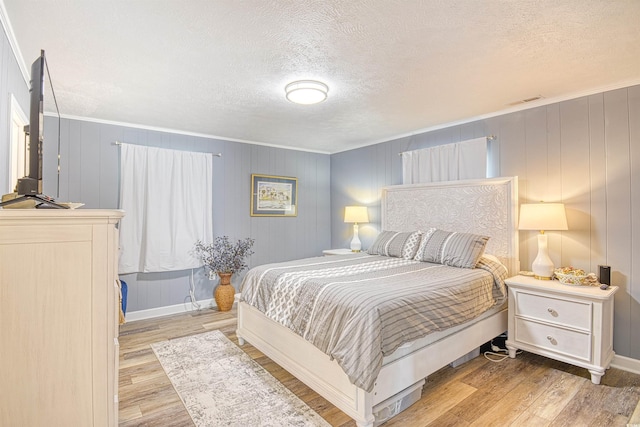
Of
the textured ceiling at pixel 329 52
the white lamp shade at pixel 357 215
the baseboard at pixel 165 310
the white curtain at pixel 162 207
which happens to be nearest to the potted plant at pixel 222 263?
the white curtain at pixel 162 207

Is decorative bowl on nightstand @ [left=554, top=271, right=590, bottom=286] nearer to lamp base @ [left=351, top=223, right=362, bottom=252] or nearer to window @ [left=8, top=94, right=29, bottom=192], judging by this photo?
lamp base @ [left=351, top=223, right=362, bottom=252]

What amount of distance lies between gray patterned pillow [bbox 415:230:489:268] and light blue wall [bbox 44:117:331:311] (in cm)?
Answer: 233

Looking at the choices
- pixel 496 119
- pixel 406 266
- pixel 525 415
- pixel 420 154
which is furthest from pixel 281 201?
pixel 525 415

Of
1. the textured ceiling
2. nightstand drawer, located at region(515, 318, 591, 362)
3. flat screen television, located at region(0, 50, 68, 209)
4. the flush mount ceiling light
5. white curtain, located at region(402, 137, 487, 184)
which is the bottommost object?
nightstand drawer, located at region(515, 318, 591, 362)

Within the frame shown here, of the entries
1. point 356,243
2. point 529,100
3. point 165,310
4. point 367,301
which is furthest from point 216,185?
point 529,100

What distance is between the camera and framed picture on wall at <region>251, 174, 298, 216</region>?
4846 millimetres

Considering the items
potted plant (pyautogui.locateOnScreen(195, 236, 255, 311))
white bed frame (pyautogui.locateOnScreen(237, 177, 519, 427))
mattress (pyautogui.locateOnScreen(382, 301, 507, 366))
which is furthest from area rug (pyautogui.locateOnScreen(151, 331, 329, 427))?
potted plant (pyautogui.locateOnScreen(195, 236, 255, 311))

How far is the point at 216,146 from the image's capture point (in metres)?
4.52

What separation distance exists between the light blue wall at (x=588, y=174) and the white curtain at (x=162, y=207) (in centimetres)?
353

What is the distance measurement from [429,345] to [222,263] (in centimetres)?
285

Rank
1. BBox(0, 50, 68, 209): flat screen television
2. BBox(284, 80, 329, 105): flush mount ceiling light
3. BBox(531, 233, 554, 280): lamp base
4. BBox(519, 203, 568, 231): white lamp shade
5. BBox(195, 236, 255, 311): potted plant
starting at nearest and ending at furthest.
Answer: BBox(0, 50, 68, 209): flat screen television < BBox(284, 80, 329, 105): flush mount ceiling light < BBox(519, 203, 568, 231): white lamp shade < BBox(531, 233, 554, 280): lamp base < BBox(195, 236, 255, 311): potted plant

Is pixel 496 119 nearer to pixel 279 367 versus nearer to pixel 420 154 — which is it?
pixel 420 154

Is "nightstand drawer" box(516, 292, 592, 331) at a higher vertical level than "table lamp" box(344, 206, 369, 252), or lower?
lower

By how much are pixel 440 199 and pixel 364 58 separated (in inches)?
86.9
